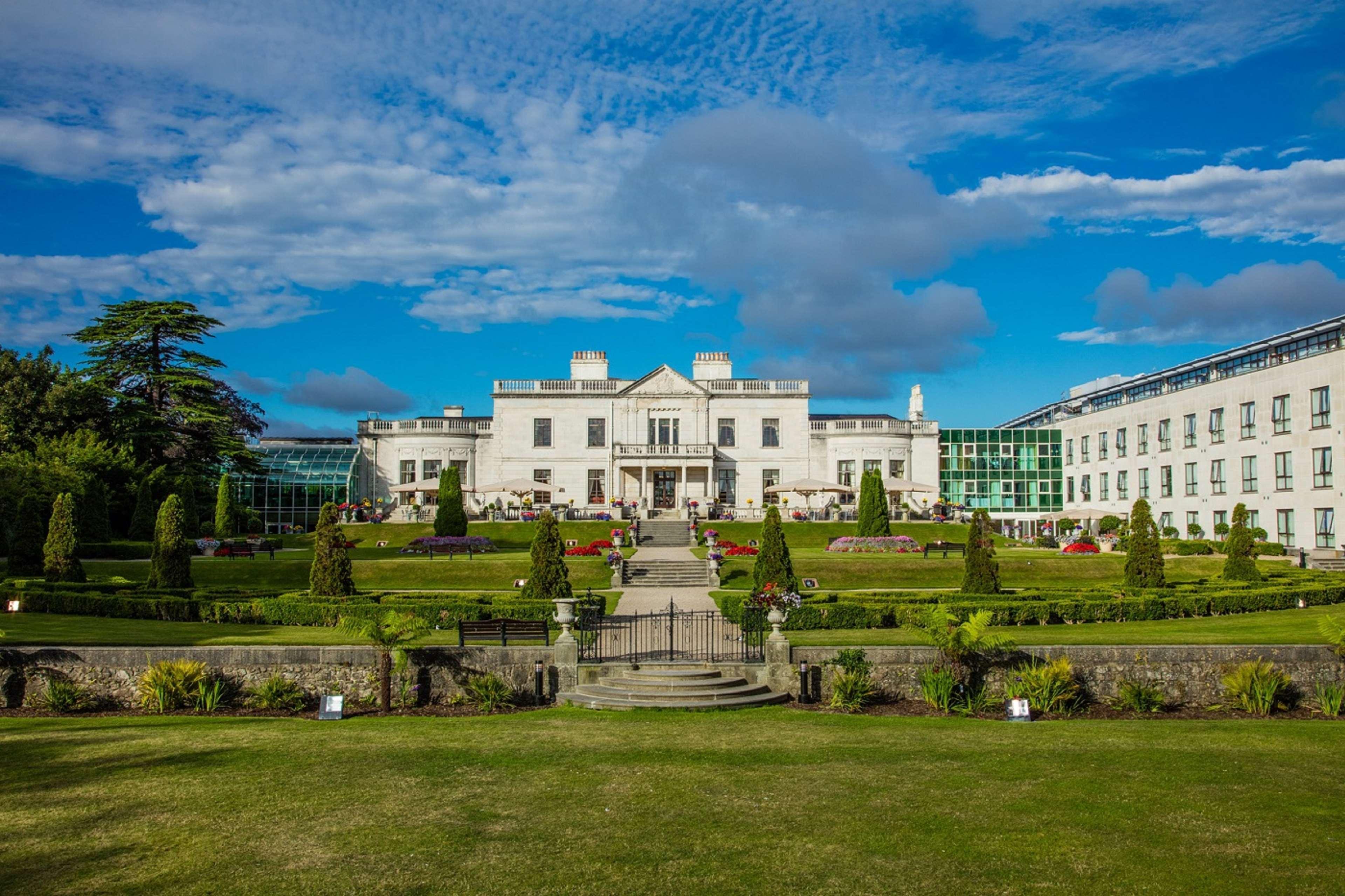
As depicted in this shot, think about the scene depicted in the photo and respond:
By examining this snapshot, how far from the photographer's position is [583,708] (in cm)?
1641

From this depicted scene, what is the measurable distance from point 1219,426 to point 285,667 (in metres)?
47.3

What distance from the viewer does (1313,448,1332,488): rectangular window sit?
41.2 m

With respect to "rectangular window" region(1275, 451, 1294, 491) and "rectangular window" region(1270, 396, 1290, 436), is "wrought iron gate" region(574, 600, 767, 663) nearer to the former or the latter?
"rectangular window" region(1275, 451, 1294, 491)

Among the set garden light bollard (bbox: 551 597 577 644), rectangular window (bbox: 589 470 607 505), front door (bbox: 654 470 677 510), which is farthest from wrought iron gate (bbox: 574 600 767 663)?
rectangular window (bbox: 589 470 607 505)

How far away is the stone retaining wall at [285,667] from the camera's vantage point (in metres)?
16.7

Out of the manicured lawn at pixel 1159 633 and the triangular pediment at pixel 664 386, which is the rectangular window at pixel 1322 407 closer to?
the manicured lawn at pixel 1159 633

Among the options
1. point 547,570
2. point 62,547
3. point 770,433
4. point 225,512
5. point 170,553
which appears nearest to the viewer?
point 547,570

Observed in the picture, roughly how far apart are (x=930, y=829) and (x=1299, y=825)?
12.2 ft

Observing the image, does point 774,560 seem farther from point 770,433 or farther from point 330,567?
point 770,433

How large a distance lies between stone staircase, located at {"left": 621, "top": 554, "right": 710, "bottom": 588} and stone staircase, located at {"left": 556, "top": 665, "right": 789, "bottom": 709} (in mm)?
14296

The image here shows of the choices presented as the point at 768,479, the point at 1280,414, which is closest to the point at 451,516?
the point at 768,479

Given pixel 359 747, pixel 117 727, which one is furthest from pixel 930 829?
pixel 117 727

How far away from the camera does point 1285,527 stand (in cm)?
4400

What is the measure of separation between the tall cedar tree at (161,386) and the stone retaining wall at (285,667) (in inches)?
1432
